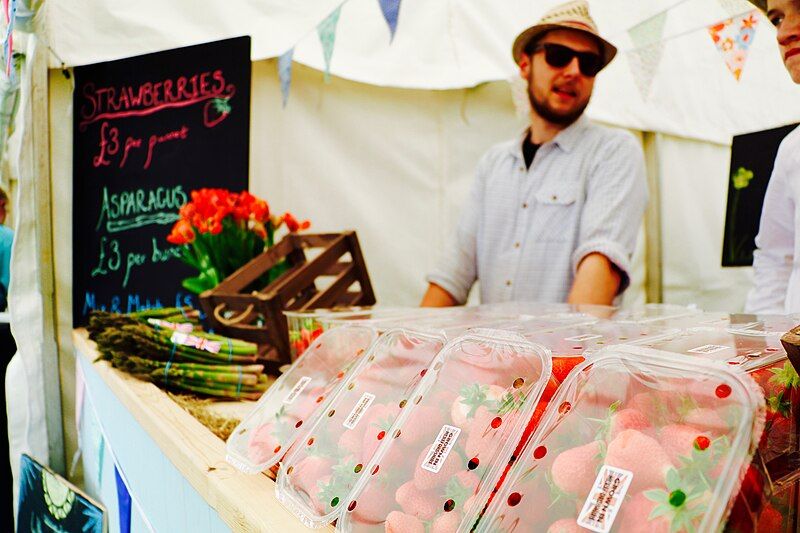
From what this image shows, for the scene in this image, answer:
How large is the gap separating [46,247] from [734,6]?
2.61 meters

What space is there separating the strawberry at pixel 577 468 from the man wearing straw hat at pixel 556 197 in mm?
1372

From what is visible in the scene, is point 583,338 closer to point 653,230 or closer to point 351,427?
point 351,427

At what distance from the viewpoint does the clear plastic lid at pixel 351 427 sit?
681 millimetres

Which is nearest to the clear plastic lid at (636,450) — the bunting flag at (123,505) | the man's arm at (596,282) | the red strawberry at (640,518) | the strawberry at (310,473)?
the red strawberry at (640,518)

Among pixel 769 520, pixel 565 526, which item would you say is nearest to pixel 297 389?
pixel 565 526

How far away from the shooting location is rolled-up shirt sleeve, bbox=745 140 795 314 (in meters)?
1.31

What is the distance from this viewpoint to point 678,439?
499 mm

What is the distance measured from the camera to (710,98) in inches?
119

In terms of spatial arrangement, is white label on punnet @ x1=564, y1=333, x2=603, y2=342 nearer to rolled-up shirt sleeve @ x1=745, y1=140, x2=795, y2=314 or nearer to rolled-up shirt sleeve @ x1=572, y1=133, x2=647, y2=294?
rolled-up shirt sleeve @ x1=745, y1=140, x2=795, y2=314

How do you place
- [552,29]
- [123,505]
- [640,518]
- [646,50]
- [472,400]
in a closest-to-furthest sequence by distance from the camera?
[640,518] < [472,400] < [123,505] < [552,29] < [646,50]

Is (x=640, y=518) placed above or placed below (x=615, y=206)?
below

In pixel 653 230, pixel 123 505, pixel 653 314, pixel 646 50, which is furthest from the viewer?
pixel 653 230

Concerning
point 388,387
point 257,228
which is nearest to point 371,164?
point 257,228

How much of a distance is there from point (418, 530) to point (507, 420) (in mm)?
144
